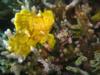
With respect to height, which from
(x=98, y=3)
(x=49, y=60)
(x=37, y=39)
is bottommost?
(x=49, y=60)

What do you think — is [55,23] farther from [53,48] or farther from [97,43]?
[97,43]

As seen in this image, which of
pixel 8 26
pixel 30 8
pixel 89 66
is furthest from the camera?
pixel 8 26

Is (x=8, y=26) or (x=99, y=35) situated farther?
(x=8, y=26)

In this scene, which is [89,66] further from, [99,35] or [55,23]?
[55,23]

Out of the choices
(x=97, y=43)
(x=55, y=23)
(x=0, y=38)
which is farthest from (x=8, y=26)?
(x=97, y=43)

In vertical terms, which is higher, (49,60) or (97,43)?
(97,43)

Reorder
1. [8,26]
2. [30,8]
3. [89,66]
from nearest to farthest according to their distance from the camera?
[89,66] < [30,8] < [8,26]
